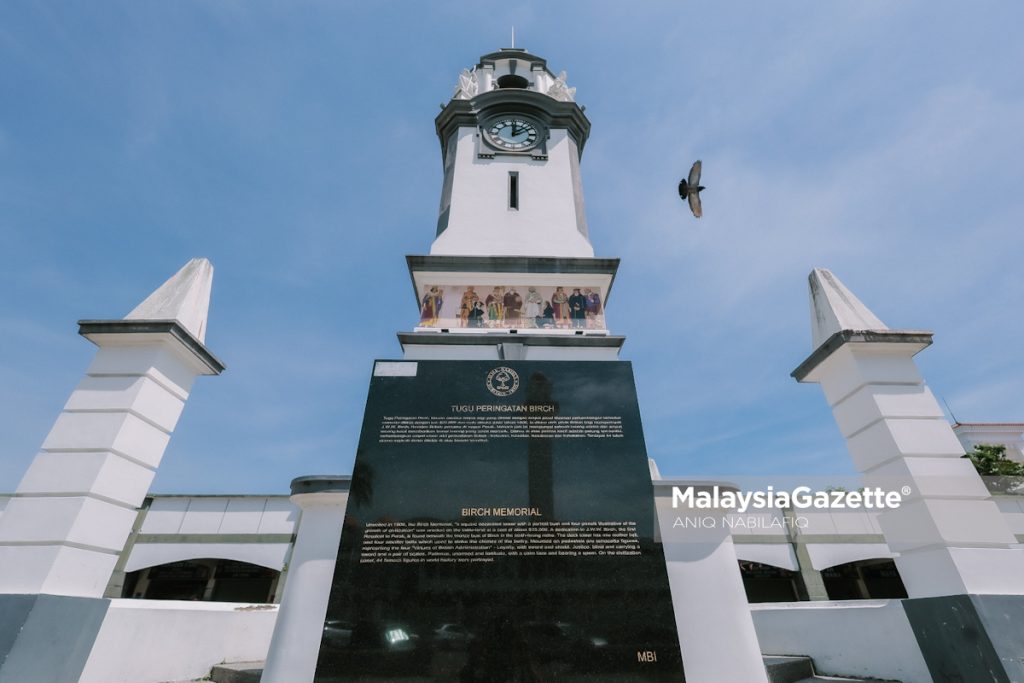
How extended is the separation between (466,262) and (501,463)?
4.99 metres

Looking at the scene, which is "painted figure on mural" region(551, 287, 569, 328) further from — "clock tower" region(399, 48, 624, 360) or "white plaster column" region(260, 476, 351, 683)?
"white plaster column" region(260, 476, 351, 683)

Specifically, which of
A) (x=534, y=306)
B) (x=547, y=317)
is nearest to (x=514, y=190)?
(x=534, y=306)

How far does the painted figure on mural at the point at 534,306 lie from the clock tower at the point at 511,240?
0.02 m

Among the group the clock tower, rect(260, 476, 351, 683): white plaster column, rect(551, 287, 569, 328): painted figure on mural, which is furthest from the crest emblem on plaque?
rect(551, 287, 569, 328): painted figure on mural

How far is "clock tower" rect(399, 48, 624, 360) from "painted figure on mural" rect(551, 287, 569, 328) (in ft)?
0.06

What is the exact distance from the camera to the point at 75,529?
4.75 metres

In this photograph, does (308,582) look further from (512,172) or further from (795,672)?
(512,172)

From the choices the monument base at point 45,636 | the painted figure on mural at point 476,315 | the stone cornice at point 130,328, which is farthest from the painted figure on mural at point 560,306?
the monument base at point 45,636

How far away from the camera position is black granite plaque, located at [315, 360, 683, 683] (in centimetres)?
428

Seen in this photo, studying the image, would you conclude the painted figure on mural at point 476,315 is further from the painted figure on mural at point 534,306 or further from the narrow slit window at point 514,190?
the narrow slit window at point 514,190

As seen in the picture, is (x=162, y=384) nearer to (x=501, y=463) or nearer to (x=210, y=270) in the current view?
(x=210, y=270)

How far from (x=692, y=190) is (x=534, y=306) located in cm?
362

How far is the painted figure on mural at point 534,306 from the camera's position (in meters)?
8.94

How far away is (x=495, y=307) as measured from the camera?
9000 millimetres
